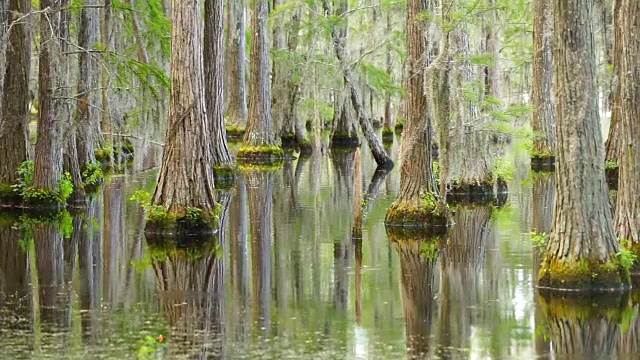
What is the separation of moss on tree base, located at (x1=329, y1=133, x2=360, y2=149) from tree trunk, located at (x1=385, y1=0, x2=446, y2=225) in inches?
807

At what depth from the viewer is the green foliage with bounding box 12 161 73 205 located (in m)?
17.1

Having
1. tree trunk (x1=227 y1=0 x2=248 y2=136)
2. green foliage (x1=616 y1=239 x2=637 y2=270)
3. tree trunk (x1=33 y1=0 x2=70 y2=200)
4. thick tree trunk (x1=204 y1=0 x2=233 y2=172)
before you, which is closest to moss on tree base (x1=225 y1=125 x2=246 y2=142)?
tree trunk (x1=227 y1=0 x2=248 y2=136)

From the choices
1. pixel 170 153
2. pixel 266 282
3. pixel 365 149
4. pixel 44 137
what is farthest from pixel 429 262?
pixel 365 149

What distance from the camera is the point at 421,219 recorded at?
15.1 metres

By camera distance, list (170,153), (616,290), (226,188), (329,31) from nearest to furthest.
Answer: (616,290) < (170,153) < (226,188) < (329,31)

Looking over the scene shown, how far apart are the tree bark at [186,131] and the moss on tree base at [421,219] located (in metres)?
2.79

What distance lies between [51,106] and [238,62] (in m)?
13.9

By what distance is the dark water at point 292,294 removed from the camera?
27.2 ft

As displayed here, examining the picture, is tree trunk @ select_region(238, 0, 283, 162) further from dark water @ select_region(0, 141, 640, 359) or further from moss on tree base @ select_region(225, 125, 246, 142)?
dark water @ select_region(0, 141, 640, 359)

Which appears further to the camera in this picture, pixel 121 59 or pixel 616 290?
pixel 121 59

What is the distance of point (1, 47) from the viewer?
16.2m

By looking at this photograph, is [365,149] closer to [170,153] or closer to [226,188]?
[226,188]

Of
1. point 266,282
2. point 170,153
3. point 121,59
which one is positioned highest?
point 121,59

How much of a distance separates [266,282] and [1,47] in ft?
24.0
